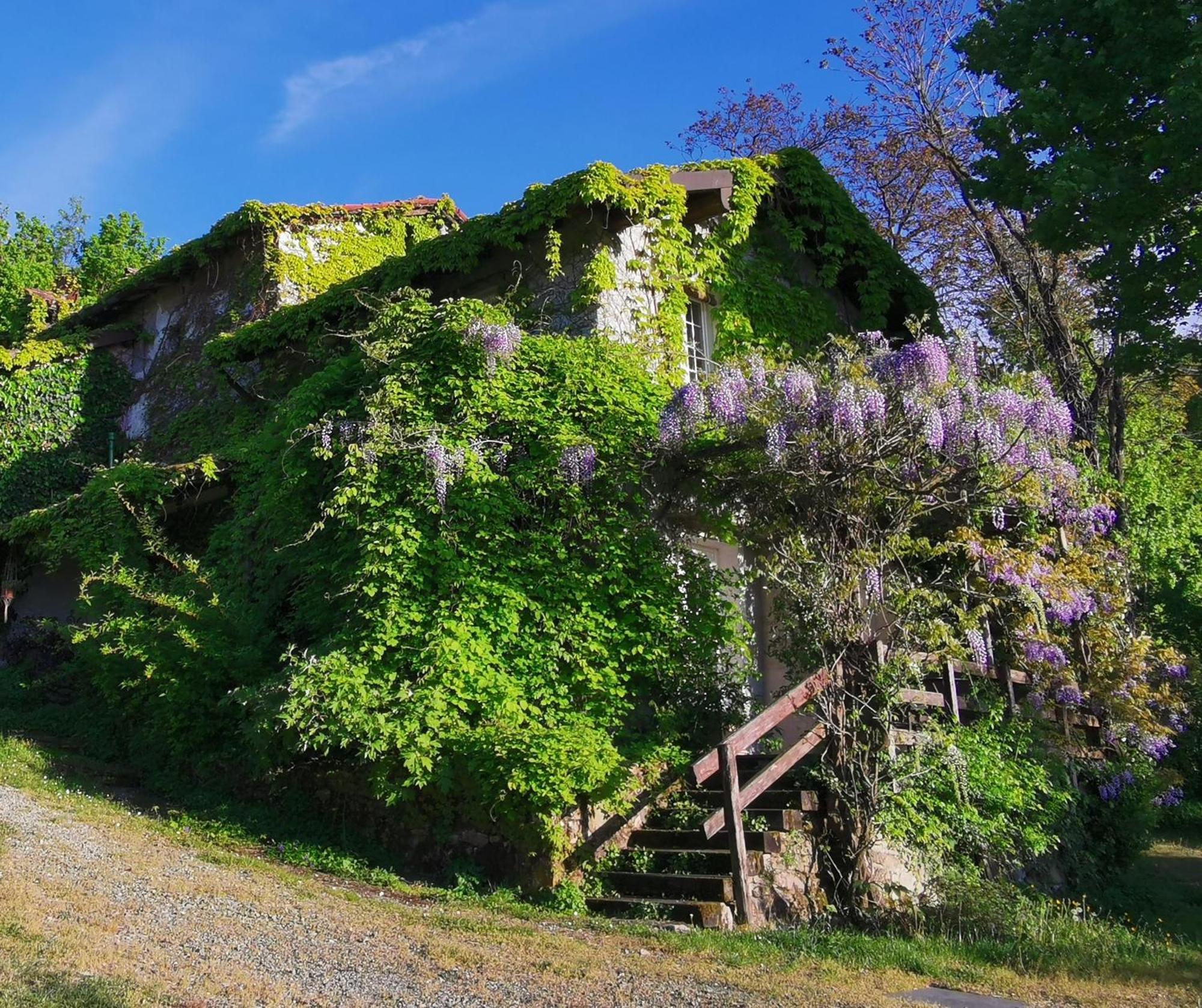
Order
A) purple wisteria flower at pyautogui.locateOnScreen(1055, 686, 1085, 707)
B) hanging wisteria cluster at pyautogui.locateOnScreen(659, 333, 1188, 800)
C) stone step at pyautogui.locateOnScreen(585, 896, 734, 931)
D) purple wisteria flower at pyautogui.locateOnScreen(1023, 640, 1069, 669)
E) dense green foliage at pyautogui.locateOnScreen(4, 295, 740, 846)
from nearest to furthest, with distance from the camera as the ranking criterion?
stone step at pyautogui.locateOnScreen(585, 896, 734, 931)
dense green foliage at pyautogui.locateOnScreen(4, 295, 740, 846)
hanging wisteria cluster at pyautogui.locateOnScreen(659, 333, 1188, 800)
purple wisteria flower at pyautogui.locateOnScreen(1023, 640, 1069, 669)
purple wisteria flower at pyautogui.locateOnScreen(1055, 686, 1085, 707)

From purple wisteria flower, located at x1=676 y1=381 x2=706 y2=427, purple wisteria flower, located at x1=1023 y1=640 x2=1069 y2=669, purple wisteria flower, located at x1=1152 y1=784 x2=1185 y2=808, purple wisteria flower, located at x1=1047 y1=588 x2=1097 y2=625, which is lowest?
purple wisteria flower, located at x1=1152 y1=784 x2=1185 y2=808

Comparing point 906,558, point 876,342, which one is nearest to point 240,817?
point 906,558

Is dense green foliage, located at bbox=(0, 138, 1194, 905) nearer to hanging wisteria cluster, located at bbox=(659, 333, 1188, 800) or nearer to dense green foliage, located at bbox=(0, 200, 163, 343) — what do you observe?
hanging wisteria cluster, located at bbox=(659, 333, 1188, 800)

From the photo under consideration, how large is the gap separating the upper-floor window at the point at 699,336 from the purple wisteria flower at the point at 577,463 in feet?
12.3

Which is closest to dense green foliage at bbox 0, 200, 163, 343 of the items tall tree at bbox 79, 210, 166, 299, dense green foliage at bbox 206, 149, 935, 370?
tall tree at bbox 79, 210, 166, 299

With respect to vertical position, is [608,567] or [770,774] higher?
[608,567]

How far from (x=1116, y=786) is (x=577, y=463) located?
7.21 metres

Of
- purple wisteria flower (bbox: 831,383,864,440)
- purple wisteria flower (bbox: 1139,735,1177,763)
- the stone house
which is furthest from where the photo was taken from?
the stone house

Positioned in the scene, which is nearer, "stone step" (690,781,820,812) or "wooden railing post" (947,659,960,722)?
"stone step" (690,781,820,812)

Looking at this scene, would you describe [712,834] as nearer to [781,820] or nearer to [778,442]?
[781,820]

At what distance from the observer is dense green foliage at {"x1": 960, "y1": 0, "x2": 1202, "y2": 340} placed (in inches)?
458

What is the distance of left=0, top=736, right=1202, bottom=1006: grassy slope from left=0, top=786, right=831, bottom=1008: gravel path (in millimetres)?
43

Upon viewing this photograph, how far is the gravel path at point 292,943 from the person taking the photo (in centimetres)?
595

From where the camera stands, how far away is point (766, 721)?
9094mm
